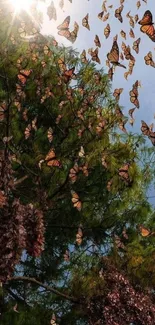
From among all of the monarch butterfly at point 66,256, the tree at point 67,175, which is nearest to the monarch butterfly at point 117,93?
the tree at point 67,175

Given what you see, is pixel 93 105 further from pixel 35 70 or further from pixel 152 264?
pixel 152 264

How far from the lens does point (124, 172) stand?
1082 cm

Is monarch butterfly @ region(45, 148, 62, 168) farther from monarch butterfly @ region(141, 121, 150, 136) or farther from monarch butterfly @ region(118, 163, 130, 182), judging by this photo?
monarch butterfly @ region(141, 121, 150, 136)

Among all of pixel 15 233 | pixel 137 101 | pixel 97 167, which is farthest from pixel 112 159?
pixel 15 233

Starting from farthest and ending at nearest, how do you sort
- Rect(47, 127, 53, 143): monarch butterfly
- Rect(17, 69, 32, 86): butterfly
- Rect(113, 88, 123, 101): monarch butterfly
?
Rect(113, 88, 123, 101): monarch butterfly
Rect(47, 127, 53, 143): monarch butterfly
Rect(17, 69, 32, 86): butterfly

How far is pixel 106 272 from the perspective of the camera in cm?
970

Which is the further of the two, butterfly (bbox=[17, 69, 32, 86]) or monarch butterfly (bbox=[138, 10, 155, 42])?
butterfly (bbox=[17, 69, 32, 86])

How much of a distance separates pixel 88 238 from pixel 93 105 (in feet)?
9.97

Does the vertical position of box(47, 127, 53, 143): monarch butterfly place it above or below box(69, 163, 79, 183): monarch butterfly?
above

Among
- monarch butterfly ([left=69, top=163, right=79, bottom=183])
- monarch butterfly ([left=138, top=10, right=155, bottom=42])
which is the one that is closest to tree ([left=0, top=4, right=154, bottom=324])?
monarch butterfly ([left=69, top=163, right=79, bottom=183])

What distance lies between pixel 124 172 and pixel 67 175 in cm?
131

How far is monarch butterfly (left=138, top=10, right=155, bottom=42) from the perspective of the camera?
25.7ft

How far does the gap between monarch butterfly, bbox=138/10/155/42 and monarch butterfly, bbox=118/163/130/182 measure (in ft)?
10.8

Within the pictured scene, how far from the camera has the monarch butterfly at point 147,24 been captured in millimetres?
7828
